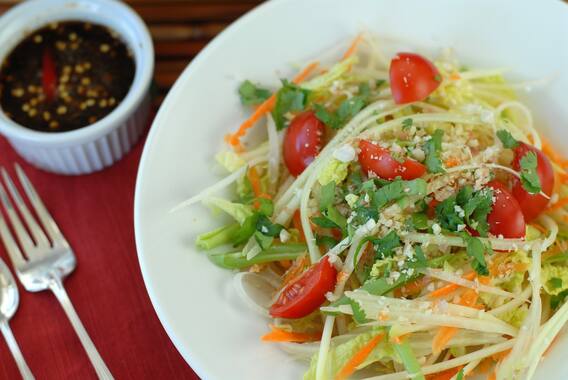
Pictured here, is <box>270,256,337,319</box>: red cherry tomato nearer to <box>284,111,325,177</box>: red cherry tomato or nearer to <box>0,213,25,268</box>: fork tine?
<box>284,111,325,177</box>: red cherry tomato

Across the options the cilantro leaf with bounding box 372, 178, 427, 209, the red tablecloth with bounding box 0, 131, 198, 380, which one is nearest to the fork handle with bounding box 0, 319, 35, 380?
the red tablecloth with bounding box 0, 131, 198, 380

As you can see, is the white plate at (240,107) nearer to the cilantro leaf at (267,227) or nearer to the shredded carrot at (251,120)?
the shredded carrot at (251,120)

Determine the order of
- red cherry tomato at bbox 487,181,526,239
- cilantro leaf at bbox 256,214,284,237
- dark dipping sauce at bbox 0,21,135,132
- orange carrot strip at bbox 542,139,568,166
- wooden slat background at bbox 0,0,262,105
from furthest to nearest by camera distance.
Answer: wooden slat background at bbox 0,0,262,105, dark dipping sauce at bbox 0,21,135,132, orange carrot strip at bbox 542,139,568,166, cilantro leaf at bbox 256,214,284,237, red cherry tomato at bbox 487,181,526,239

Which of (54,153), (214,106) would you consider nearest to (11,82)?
(54,153)

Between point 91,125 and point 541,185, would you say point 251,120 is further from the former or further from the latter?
point 541,185

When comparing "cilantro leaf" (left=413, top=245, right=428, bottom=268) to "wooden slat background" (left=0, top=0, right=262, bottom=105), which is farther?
"wooden slat background" (left=0, top=0, right=262, bottom=105)

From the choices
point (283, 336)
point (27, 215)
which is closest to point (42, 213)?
point (27, 215)
